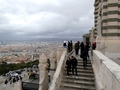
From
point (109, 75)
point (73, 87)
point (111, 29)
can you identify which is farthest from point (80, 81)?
point (111, 29)

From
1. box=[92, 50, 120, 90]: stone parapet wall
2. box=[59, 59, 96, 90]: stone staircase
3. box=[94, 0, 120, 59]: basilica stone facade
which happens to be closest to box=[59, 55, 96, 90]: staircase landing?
box=[59, 59, 96, 90]: stone staircase

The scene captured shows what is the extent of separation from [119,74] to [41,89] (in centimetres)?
816

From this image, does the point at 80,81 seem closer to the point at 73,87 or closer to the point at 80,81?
the point at 80,81

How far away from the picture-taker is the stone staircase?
9008mm

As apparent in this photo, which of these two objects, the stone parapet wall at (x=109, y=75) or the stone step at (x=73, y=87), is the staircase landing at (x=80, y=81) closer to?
the stone step at (x=73, y=87)

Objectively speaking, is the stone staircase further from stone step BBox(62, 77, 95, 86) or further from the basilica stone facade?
the basilica stone facade

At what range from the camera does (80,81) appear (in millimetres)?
9438

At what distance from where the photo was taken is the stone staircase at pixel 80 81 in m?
9.01

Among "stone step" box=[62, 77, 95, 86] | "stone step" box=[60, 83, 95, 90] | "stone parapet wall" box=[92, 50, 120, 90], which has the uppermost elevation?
"stone parapet wall" box=[92, 50, 120, 90]

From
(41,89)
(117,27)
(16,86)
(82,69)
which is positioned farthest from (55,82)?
(16,86)

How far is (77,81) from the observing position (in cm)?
944

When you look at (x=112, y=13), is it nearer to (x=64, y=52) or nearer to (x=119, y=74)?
(x=64, y=52)

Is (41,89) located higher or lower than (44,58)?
lower

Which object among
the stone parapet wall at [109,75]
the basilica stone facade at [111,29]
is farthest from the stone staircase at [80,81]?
the basilica stone facade at [111,29]
